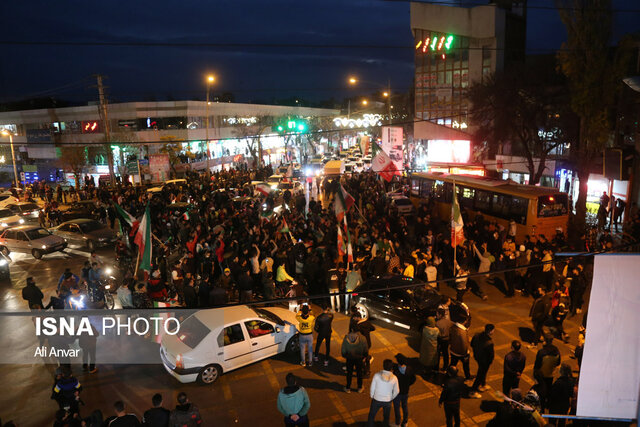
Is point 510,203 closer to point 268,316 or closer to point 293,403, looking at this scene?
point 268,316

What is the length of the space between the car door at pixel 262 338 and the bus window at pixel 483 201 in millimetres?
13275

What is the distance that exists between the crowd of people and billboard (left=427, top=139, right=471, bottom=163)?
46.5ft

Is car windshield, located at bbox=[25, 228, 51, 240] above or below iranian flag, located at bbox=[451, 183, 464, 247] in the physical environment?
below

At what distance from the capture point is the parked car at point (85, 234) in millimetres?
19375

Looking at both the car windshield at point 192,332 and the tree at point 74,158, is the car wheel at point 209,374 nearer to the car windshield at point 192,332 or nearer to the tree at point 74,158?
the car windshield at point 192,332

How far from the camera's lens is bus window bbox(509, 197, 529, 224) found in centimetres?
1730

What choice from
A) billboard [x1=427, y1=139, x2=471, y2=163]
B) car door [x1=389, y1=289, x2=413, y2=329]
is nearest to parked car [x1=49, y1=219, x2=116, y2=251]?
car door [x1=389, y1=289, x2=413, y2=329]

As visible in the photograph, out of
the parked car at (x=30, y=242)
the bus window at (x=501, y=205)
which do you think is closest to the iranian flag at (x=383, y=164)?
the bus window at (x=501, y=205)

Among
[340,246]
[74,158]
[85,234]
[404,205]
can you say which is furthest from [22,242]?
[74,158]

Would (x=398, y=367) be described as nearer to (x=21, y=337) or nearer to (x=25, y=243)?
(x=21, y=337)

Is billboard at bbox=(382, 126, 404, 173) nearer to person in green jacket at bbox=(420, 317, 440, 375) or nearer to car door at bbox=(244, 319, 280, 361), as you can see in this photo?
car door at bbox=(244, 319, 280, 361)

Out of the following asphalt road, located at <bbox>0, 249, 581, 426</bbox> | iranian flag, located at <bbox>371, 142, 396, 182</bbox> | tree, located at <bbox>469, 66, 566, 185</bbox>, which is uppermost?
tree, located at <bbox>469, 66, 566, 185</bbox>

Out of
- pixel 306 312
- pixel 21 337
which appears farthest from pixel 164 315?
pixel 21 337

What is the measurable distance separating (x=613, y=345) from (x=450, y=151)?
32.2 metres
